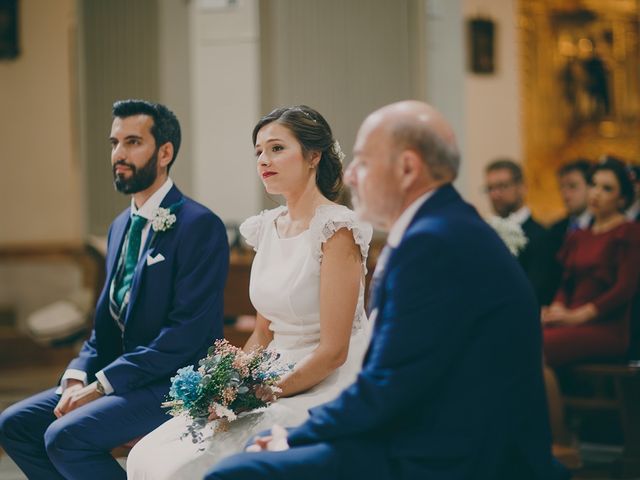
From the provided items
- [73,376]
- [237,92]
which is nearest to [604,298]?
[73,376]

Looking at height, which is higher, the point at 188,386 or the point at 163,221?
the point at 163,221

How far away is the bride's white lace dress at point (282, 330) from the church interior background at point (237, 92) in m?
3.11

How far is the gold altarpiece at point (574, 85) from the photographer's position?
448 inches

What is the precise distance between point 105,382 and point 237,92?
7040 mm

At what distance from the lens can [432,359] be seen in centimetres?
241

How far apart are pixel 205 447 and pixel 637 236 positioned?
3.67 m

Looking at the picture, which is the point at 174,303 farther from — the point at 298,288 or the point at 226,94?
the point at 226,94

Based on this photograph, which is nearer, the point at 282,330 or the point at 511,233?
the point at 282,330

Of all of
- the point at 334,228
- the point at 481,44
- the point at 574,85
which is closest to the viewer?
the point at 334,228

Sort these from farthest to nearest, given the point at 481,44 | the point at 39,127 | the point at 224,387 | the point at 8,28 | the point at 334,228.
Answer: the point at 481,44 → the point at 39,127 → the point at 8,28 → the point at 334,228 → the point at 224,387

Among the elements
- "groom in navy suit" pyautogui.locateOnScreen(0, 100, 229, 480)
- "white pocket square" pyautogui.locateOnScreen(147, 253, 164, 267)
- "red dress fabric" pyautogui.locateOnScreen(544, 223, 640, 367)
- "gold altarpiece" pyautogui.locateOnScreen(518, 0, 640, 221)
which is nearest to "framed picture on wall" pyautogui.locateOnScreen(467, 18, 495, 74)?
"gold altarpiece" pyautogui.locateOnScreen(518, 0, 640, 221)

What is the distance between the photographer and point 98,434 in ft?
12.1

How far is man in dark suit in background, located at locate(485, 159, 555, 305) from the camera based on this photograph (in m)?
6.39

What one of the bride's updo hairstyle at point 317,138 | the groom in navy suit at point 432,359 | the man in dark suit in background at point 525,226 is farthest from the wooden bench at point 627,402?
the groom in navy suit at point 432,359
